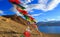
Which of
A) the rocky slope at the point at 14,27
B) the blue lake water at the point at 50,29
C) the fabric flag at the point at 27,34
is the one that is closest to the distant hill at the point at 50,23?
the blue lake water at the point at 50,29

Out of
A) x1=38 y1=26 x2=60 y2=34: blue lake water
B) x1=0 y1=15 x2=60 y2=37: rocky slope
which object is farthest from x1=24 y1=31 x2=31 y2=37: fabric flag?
x1=38 y1=26 x2=60 y2=34: blue lake water

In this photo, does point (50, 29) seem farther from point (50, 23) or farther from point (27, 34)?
point (27, 34)

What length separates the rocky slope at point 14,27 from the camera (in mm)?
3914

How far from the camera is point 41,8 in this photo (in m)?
4.02

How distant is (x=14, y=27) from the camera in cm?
396

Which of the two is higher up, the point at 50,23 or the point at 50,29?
the point at 50,23

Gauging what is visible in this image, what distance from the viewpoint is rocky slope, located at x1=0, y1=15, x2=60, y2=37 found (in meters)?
3.91

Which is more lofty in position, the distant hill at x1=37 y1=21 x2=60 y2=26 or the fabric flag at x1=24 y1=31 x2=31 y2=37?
the distant hill at x1=37 y1=21 x2=60 y2=26

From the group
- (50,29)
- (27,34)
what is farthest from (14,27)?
(50,29)

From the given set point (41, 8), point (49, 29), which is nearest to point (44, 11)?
point (41, 8)

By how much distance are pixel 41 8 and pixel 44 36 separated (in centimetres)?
60

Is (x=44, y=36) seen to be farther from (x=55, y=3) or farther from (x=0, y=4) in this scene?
(x=0, y=4)

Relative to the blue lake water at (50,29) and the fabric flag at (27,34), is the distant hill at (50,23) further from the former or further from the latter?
the fabric flag at (27,34)

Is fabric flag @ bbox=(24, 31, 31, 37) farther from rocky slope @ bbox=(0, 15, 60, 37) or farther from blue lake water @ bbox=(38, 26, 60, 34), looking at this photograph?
blue lake water @ bbox=(38, 26, 60, 34)
